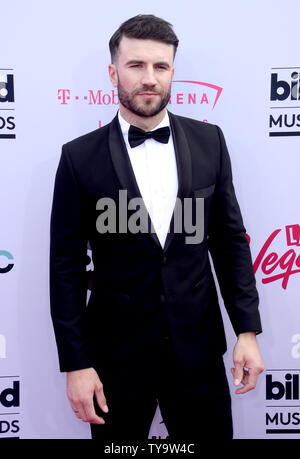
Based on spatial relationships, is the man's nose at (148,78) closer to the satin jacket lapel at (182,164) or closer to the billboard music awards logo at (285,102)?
the satin jacket lapel at (182,164)

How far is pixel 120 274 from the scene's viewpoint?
1.75m

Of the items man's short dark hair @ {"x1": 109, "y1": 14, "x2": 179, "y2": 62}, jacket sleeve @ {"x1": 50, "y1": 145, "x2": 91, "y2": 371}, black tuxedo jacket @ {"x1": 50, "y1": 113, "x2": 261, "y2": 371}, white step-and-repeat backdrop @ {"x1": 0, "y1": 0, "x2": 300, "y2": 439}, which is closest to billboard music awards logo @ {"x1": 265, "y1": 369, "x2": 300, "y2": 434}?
white step-and-repeat backdrop @ {"x1": 0, "y1": 0, "x2": 300, "y2": 439}

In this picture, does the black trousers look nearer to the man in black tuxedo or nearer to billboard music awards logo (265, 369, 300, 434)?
the man in black tuxedo

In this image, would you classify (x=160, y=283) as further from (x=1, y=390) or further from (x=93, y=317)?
(x=1, y=390)

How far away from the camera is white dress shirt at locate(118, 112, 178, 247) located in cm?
175

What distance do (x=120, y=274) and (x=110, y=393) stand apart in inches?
20.0

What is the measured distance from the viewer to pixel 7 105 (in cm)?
228

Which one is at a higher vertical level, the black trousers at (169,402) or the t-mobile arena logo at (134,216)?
the t-mobile arena logo at (134,216)

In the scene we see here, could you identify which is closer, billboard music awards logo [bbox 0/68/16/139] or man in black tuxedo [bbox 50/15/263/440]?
man in black tuxedo [bbox 50/15/263/440]

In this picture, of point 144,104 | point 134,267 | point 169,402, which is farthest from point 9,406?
point 144,104

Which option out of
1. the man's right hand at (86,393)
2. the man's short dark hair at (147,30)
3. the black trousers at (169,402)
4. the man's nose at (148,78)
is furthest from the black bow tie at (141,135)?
the man's right hand at (86,393)

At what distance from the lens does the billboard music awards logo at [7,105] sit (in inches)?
89.1

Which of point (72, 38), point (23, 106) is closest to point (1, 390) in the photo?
point (23, 106)

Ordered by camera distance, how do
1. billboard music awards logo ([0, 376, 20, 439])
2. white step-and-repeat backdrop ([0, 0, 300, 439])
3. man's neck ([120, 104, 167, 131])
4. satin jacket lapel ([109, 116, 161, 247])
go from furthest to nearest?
billboard music awards logo ([0, 376, 20, 439]), white step-and-repeat backdrop ([0, 0, 300, 439]), man's neck ([120, 104, 167, 131]), satin jacket lapel ([109, 116, 161, 247])
